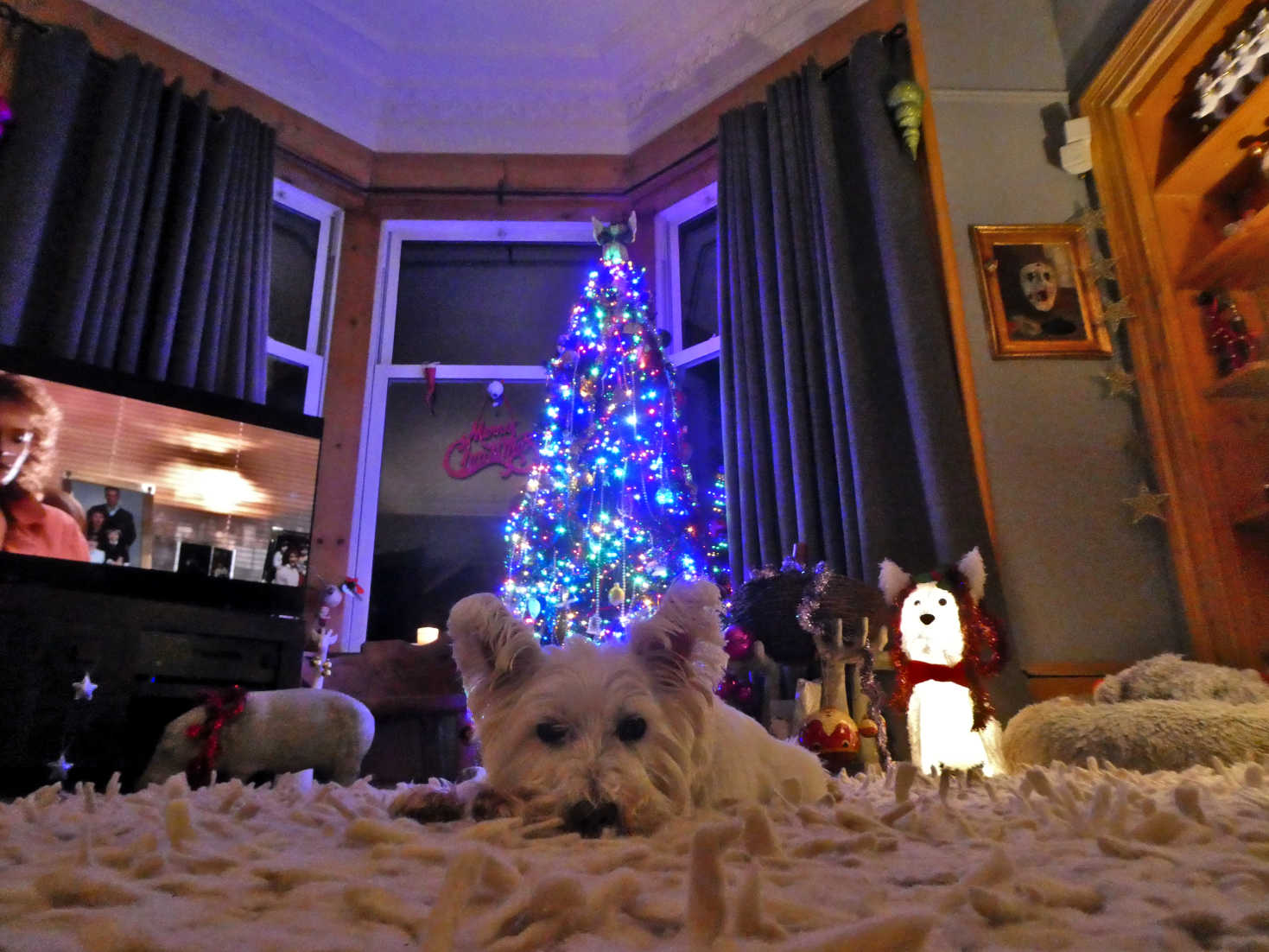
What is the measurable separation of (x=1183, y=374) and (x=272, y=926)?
9.74ft

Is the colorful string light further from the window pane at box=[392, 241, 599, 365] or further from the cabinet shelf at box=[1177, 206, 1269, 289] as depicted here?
the cabinet shelf at box=[1177, 206, 1269, 289]

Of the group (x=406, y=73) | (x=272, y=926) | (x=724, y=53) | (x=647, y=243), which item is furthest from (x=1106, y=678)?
(x=406, y=73)

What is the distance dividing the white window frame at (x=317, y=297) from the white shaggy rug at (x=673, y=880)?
3446 millimetres

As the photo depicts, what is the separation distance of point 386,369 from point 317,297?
23.1 inches

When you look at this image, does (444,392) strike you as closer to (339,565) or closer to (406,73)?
(339,565)

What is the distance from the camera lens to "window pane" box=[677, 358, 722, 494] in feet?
12.9

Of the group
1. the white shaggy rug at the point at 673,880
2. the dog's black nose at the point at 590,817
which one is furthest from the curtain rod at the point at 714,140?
the dog's black nose at the point at 590,817

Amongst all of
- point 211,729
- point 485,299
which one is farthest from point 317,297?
point 211,729

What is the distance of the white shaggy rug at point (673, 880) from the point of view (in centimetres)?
56

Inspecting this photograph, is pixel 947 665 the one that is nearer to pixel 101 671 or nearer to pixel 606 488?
pixel 606 488

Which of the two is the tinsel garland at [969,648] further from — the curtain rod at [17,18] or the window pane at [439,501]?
the curtain rod at [17,18]

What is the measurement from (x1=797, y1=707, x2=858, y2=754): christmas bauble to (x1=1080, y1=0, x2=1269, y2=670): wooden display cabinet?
1.25 meters

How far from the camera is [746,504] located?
3334mm

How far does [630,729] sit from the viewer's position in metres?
1.14
